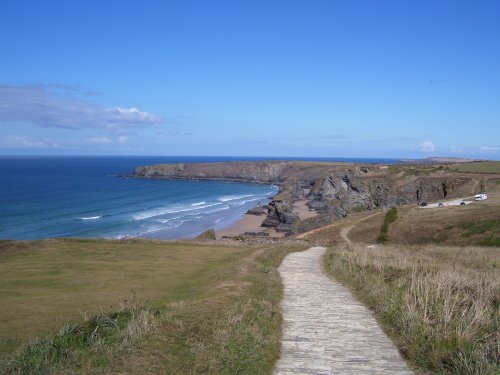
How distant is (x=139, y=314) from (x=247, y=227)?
232 ft

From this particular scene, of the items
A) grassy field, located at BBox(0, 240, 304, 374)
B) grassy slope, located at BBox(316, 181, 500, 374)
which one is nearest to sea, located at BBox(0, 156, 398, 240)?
grassy field, located at BBox(0, 240, 304, 374)

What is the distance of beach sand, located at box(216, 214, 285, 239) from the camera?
73544 millimetres

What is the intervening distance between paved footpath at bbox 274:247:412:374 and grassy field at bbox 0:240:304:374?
43 centimetres

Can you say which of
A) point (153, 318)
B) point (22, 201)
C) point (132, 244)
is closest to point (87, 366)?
point (153, 318)

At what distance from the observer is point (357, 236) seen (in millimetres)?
50844

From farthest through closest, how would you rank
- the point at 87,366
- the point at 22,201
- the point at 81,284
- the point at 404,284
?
the point at 22,201 < the point at 81,284 < the point at 404,284 < the point at 87,366

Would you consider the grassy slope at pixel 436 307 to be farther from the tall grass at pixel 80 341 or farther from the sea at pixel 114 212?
the sea at pixel 114 212

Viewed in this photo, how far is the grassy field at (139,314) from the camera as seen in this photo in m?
7.92

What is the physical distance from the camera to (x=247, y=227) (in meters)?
81.4

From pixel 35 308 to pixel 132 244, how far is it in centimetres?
2193

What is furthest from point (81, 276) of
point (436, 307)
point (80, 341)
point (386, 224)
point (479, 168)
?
point (479, 168)

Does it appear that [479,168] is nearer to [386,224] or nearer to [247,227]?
[247,227]

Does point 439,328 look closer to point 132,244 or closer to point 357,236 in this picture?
point 132,244

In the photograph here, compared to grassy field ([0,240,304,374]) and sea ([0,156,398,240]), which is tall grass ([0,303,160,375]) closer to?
grassy field ([0,240,304,374])
